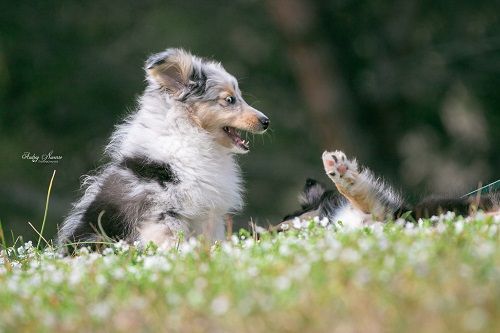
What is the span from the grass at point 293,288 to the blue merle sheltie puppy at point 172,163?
69.6 inches

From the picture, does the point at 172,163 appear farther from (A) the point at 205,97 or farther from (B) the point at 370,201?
(B) the point at 370,201

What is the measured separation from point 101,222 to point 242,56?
14.4 m

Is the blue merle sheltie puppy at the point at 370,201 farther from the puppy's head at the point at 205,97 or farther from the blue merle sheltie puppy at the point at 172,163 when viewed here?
the puppy's head at the point at 205,97

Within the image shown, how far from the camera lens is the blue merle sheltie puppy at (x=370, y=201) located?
23.7 ft

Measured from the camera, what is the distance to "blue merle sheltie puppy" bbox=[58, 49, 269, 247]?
7836 mm

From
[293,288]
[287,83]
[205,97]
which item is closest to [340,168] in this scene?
[205,97]

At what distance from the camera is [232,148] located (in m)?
8.61

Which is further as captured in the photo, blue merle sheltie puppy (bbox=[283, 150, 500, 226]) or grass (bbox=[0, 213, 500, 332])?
blue merle sheltie puppy (bbox=[283, 150, 500, 226])

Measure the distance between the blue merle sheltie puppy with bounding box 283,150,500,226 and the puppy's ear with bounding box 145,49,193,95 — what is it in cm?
172

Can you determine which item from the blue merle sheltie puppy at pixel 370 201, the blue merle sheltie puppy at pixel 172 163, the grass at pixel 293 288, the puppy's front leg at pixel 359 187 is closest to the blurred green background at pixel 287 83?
the blue merle sheltie puppy at pixel 172 163

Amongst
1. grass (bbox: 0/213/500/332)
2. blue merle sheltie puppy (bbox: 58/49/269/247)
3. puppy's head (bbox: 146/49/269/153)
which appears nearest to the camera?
grass (bbox: 0/213/500/332)

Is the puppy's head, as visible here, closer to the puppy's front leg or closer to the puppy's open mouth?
the puppy's open mouth

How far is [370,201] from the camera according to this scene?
24.3ft

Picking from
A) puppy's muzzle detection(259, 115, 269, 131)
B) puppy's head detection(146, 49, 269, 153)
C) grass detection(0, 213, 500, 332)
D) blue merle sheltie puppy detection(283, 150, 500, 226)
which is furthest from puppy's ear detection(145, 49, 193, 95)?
grass detection(0, 213, 500, 332)
